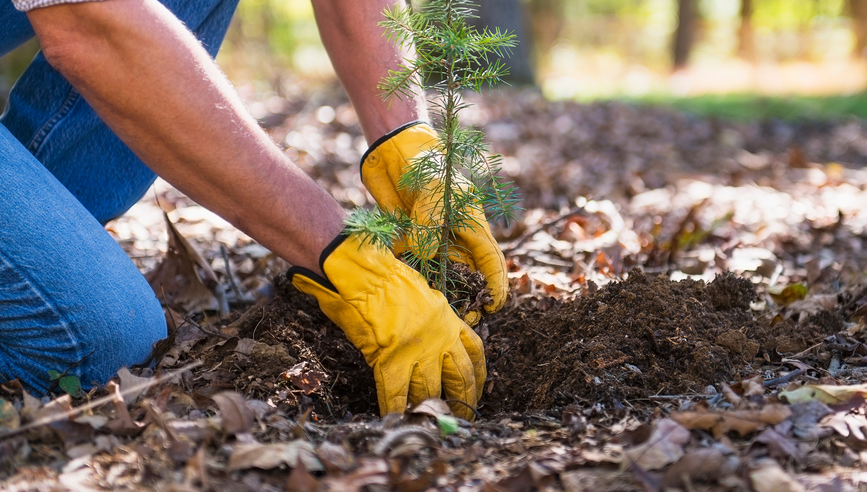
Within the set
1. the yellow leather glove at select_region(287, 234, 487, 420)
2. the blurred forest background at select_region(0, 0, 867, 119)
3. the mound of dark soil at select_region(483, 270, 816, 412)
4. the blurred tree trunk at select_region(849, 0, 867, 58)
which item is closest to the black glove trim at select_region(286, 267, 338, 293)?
the yellow leather glove at select_region(287, 234, 487, 420)

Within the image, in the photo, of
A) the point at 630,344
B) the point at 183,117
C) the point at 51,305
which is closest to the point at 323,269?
the point at 183,117

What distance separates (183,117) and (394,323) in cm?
69

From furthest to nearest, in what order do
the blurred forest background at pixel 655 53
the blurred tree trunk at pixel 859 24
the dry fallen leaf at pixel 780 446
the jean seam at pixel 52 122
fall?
the blurred tree trunk at pixel 859 24
the blurred forest background at pixel 655 53
the jean seam at pixel 52 122
the dry fallen leaf at pixel 780 446

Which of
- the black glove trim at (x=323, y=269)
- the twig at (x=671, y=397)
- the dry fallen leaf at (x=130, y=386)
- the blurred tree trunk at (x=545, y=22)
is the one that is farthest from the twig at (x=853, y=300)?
the blurred tree trunk at (x=545, y=22)

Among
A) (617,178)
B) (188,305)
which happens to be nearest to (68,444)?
(188,305)

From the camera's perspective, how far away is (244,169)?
5.03 feet

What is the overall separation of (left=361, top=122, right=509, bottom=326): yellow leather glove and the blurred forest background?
4.24 m

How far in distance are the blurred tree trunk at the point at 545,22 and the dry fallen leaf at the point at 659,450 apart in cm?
2212

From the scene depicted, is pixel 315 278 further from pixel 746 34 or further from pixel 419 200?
pixel 746 34

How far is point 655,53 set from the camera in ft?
83.4

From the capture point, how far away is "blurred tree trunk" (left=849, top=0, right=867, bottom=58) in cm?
1605

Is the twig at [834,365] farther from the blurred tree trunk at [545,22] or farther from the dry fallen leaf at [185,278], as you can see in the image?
the blurred tree trunk at [545,22]

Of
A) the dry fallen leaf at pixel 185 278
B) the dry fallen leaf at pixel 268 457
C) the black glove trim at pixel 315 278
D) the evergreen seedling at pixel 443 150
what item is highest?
the evergreen seedling at pixel 443 150

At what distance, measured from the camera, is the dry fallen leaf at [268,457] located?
1.16 m
